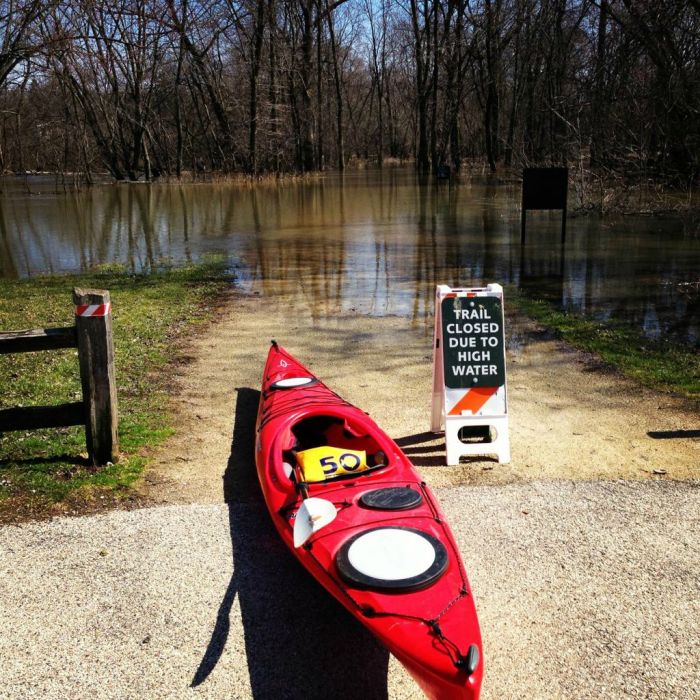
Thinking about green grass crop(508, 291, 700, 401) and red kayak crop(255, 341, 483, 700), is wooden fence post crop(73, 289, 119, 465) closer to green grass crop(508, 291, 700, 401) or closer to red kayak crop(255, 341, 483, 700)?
red kayak crop(255, 341, 483, 700)

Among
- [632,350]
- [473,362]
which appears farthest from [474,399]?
[632,350]

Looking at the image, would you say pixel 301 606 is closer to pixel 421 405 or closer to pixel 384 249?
pixel 421 405

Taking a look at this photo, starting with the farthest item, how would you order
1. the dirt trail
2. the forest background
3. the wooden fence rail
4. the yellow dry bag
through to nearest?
the forest background
the dirt trail
the wooden fence rail
the yellow dry bag

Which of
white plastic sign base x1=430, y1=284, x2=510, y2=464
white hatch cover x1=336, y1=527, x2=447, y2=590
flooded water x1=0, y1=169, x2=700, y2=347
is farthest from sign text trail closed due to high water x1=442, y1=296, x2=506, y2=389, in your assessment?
flooded water x1=0, y1=169, x2=700, y2=347

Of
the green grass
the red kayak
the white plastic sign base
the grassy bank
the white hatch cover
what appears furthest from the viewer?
the green grass

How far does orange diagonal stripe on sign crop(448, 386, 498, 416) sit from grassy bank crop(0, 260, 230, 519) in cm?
238

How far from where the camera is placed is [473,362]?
527 centimetres

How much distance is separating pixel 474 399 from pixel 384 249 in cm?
1063

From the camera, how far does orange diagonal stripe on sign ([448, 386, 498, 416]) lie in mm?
5250

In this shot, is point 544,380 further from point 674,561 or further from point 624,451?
point 674,561

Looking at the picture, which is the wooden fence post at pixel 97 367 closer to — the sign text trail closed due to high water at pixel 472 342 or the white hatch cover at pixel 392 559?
the white hatch cover at pixel 392 559

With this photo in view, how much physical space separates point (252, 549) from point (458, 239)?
1355 cm

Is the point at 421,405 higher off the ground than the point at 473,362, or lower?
lower

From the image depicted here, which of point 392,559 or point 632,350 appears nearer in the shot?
point 392,559
